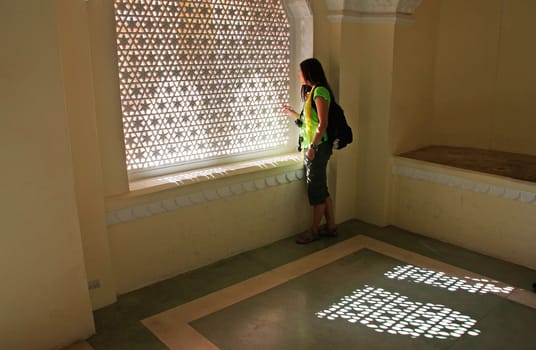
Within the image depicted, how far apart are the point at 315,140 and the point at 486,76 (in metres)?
2.17

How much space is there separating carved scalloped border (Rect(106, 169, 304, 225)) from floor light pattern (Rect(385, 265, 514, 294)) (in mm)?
1264

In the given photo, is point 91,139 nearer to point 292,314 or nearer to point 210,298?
point 210,298

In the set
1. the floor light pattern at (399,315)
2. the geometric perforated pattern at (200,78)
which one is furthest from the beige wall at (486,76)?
the floor light pattern at (399,315)

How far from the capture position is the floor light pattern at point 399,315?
3031 mm

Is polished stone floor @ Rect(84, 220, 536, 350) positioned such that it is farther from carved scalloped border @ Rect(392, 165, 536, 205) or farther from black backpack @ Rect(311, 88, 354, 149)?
black backpack @ Rect(311, 88, 354, 149)

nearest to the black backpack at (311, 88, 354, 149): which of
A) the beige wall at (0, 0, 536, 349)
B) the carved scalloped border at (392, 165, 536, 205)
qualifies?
the beige wall at (0, 0, 536, 349)

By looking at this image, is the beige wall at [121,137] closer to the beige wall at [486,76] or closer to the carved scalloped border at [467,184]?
the beige wall at [486,76]

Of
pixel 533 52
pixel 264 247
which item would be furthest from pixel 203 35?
pixel 533 52

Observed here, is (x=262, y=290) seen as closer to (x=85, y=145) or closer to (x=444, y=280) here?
(x=444, y=280)

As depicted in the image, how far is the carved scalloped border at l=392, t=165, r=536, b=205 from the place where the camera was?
3848mm

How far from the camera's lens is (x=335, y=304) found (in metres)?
3.36

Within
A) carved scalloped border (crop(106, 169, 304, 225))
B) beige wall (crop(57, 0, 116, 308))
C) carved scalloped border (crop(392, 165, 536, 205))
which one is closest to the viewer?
beige wall (crop(57, 0, 116, 308))

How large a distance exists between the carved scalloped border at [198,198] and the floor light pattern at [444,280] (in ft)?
4.15

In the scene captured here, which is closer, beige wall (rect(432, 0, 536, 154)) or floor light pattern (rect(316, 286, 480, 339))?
floor light pattern (rect(316, 286, 480, 339))
